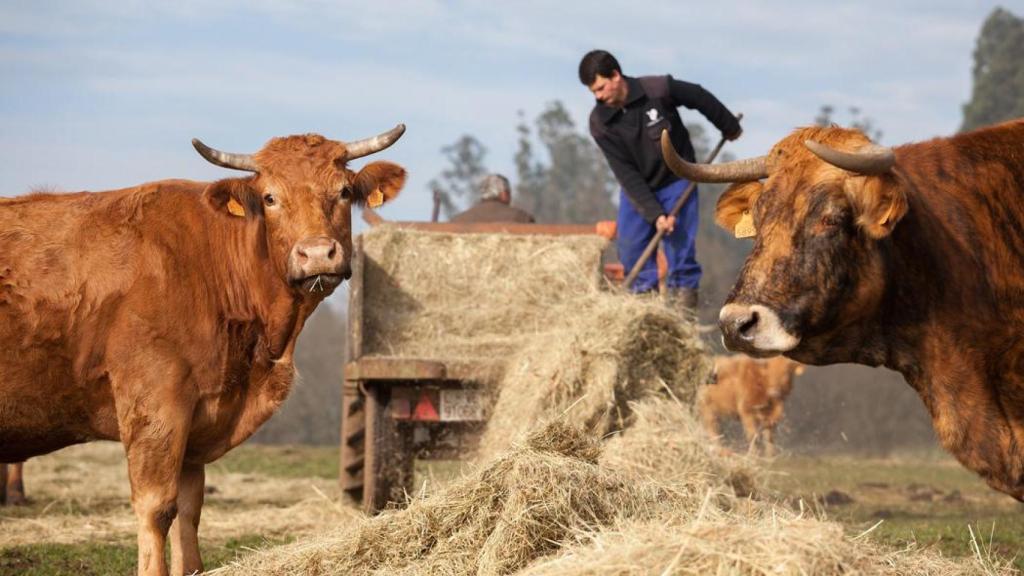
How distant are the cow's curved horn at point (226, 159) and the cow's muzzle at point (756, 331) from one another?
2.91 metres

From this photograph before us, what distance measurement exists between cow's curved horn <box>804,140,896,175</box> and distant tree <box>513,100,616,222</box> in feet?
214

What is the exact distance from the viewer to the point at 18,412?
5949 millimetres

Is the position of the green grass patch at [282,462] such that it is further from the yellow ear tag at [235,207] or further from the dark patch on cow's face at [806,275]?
the dark patch on cow's face at [806,275]

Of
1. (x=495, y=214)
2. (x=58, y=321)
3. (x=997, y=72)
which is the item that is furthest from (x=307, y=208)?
(x=997, y=72)

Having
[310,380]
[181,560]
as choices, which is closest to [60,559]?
[181,560]

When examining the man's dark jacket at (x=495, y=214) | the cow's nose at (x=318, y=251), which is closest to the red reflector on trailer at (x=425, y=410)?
the cow's nose at (x=318, y=251)

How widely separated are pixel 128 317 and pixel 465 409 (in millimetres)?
3176

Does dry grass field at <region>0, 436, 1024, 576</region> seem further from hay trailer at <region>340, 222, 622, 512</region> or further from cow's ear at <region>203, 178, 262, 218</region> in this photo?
cow's ear at <region>203, 178, 262, 218</region>

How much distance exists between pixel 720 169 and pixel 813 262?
896mm

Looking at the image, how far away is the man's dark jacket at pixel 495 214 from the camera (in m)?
12.3

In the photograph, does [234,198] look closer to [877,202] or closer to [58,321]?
[58,321]

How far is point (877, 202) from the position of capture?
493 cm

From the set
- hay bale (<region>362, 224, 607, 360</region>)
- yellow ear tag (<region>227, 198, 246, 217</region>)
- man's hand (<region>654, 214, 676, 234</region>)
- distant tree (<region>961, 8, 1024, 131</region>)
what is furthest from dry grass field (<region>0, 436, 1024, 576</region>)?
distant tree (<region>961, 8, 1024, 131</region>)

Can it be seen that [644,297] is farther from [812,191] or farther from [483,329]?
[812,191]
